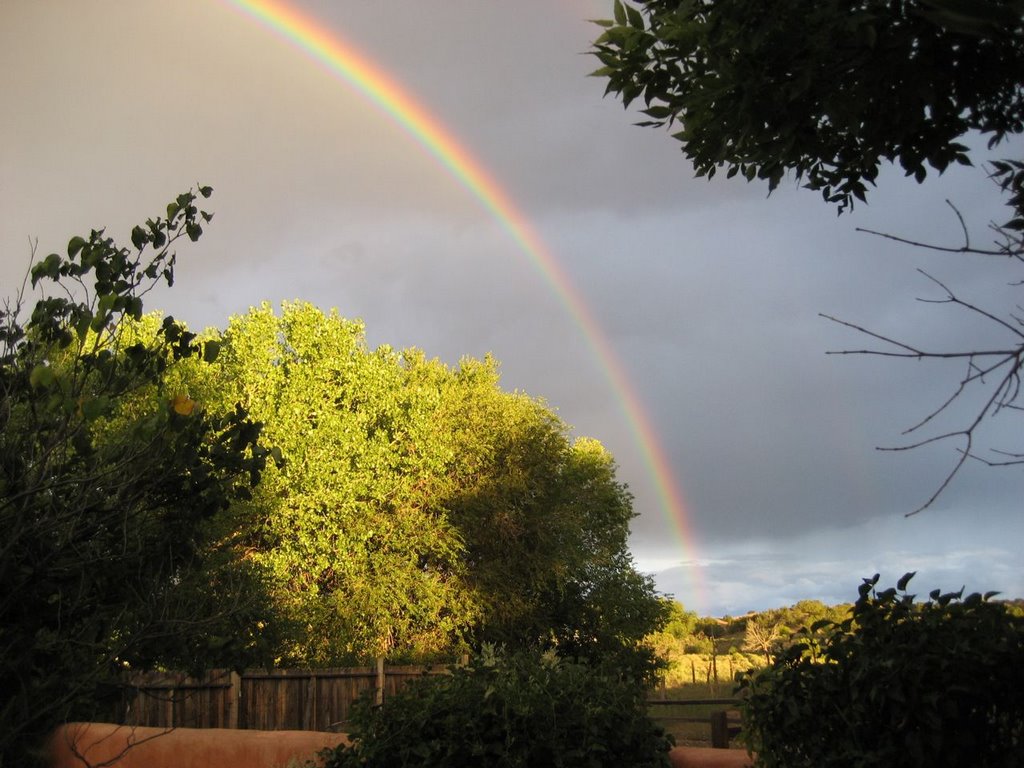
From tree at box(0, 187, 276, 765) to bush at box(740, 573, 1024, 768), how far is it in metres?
2.96

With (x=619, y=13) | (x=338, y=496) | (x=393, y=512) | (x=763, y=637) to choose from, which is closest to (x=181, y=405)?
(x=619, y=13)

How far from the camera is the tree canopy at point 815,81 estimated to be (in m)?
3.76

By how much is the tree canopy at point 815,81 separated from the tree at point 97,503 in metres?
2.62

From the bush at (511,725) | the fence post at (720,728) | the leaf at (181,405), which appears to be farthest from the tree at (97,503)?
the fence post at (720,728)

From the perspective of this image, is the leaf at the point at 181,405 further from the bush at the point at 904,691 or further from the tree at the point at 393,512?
the tree at the point at 393,512

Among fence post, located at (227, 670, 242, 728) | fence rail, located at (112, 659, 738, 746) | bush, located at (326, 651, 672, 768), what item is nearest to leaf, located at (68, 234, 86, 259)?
bush, located at (326, 651, 672, 768)

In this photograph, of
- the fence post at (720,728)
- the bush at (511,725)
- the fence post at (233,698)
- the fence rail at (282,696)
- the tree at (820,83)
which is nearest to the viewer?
the tree at (820,83)

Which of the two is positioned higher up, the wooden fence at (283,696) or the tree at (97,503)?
the tree at (97,503)

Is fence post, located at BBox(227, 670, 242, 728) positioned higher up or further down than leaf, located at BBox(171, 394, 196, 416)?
further down

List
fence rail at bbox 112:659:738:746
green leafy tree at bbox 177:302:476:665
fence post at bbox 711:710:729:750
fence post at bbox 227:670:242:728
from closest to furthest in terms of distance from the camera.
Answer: fence post at bbox 711:710:729:750
fence post at bbox 227:670:242:728
fence rail at bbox 112:659:738:746
green leafy tree at bbox 177:302:476:665

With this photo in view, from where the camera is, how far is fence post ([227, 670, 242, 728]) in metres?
14.7

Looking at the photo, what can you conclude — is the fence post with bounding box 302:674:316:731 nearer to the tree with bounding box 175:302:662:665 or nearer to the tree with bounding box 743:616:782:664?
Result: the tree with bounding box 175:302:662:665

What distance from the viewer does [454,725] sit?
20.1 ft

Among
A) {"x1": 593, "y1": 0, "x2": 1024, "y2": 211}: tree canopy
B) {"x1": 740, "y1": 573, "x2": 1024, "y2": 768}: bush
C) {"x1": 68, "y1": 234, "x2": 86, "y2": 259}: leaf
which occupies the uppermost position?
{"x1": 593, "y1": 0, "x2": 1024, "y2": 211}: tree canopy
